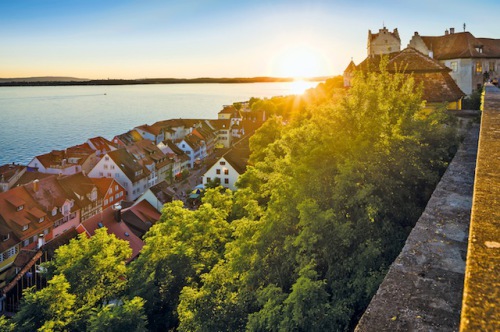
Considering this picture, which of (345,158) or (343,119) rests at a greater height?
(343,119)

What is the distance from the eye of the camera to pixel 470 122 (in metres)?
19.5

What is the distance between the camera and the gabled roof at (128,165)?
55.5 meters

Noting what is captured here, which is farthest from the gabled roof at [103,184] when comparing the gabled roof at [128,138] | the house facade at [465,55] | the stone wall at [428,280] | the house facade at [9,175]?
the stone wall at [428,280]

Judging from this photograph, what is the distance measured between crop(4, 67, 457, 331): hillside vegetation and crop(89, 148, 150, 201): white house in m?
34.4

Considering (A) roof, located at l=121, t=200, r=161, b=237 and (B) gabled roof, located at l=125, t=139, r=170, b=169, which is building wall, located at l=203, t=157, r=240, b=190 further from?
(B) gabled roof, located at l=125, t=139, r=170, b=169

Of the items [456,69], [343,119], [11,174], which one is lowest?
[11,174]

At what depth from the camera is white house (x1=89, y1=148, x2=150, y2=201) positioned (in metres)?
55.3

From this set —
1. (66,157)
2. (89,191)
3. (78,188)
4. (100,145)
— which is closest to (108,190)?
(89,191)

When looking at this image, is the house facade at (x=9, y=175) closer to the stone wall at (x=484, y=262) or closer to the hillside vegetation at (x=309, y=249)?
the hillside vegetation at (x=309, y=249)

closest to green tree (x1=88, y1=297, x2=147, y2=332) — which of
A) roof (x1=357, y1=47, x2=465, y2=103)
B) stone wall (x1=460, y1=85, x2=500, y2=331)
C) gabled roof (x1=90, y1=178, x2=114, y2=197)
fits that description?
stone wall (x1=460, y1=85, x2=500, y2=331)

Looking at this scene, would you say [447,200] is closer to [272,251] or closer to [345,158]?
[345,158]

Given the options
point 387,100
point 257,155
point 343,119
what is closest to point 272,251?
point 343,119

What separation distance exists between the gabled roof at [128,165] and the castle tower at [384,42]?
117ft

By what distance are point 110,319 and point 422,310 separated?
14080 millimetres
